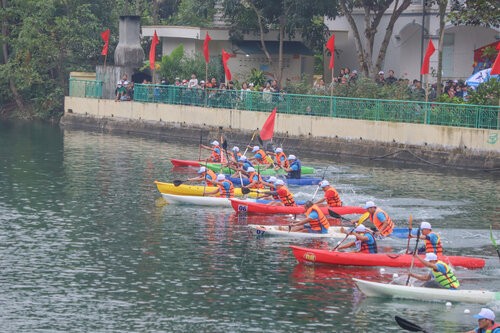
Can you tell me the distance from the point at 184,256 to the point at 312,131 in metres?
24.9

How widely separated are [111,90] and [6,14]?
9802 millimetres

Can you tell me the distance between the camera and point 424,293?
989 inches

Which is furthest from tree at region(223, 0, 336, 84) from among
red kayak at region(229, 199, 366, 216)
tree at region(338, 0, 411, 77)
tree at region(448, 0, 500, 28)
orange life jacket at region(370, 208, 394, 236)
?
orange life jacket at region(370, 208, 394, 236)

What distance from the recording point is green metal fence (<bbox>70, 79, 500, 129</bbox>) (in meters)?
47.0

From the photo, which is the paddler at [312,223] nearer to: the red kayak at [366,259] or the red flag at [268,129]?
the red kayak at [366,259]

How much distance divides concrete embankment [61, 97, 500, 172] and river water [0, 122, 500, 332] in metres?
1.14

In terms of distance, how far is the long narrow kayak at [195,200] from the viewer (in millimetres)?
37844

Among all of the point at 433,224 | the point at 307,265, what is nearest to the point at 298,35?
the point at 433,224

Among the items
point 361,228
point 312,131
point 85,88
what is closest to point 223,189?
point 361,228

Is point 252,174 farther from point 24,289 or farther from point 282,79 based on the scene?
point 282,79

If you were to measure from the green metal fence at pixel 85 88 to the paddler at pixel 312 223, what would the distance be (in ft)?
116

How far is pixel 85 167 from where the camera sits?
1866 inches

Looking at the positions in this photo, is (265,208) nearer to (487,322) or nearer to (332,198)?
(332,198)

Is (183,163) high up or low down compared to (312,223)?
up
